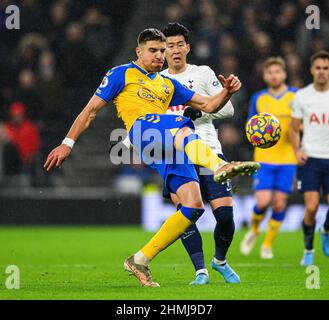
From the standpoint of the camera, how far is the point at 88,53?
17.4 meters

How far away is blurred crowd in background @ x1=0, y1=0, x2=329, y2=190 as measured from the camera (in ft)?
54.6

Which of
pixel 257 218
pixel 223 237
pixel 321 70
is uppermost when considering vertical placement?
pixel 321 70

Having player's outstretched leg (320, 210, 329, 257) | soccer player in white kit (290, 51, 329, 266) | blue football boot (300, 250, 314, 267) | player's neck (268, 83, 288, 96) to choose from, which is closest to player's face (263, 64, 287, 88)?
player's neck (268, 83, 288, 96)

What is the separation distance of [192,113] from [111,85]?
108cm

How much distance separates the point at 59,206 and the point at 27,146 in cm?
127

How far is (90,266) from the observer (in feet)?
33.4

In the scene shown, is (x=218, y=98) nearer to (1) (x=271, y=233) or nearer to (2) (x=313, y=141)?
(2) (x=313, y=141)

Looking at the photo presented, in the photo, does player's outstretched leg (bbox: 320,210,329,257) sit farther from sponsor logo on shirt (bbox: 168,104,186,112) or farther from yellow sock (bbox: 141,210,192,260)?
yellow sock (bbox: 141,210,192,260)

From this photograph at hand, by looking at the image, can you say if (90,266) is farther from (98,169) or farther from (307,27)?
(307,27)

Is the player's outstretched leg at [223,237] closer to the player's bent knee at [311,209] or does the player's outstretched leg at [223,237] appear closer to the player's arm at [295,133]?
the player's bent knee at [311,209]

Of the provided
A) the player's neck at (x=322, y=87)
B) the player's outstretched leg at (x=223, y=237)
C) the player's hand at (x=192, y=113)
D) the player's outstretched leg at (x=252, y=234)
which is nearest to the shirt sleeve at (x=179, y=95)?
the player's hand at (x=192, y=113)

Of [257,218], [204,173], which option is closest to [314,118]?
[257,218]

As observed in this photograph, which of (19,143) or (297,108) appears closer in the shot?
(297,108)
